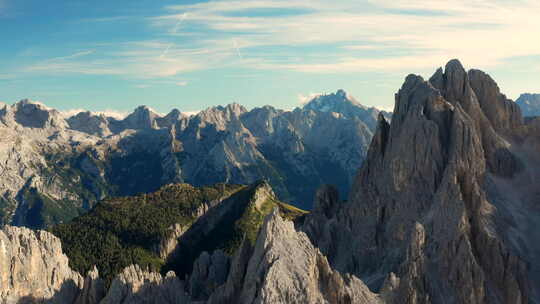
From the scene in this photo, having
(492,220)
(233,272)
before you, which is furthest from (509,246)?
(233,272)

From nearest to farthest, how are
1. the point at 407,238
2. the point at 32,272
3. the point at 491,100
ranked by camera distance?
the point at 32,272 < the point at 407,238 < the point at 491,100

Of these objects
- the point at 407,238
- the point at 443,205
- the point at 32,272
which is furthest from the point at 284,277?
the point at 443,205

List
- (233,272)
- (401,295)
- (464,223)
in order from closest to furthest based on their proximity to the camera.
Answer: (233,272) < (401,295) < (464,223)

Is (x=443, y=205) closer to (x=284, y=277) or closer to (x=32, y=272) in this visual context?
(x=284, y=277)

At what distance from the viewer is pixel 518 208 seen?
102000 mm

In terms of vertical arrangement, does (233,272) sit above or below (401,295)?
above

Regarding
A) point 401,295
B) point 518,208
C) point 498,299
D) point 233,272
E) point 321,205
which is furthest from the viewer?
point 321,205

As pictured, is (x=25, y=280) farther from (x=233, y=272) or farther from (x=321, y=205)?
(x=321, y=205)

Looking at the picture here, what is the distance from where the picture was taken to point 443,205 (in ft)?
306

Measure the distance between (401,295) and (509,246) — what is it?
28.6m

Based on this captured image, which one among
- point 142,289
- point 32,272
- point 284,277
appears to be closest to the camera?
point 284,277

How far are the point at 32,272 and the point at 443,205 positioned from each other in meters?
72.4

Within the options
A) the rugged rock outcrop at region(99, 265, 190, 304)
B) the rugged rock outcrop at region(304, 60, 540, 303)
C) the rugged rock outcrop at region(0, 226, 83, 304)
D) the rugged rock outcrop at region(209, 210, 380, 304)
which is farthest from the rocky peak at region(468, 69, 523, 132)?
the rugged rock outcrop at region(0, 226, 83, 304)

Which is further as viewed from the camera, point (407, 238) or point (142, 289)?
point (407, 238)
